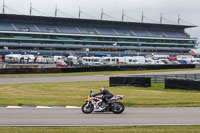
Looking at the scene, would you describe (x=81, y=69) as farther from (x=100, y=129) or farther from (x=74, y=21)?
(x=74, y=21)

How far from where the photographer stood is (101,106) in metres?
15.5

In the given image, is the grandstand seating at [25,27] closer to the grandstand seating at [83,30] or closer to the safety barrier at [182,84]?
the grandstand seating at [83,30]

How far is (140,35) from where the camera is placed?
12519 centimetres

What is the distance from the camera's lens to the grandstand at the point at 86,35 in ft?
338

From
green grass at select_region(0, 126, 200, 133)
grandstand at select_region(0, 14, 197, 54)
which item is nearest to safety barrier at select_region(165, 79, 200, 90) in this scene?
green grass at select_region(0, 126, 200, 133)

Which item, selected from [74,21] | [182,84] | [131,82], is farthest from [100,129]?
[74,21]

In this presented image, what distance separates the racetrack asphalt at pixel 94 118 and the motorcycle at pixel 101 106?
0.84ft

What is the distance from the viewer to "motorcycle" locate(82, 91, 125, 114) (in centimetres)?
1530

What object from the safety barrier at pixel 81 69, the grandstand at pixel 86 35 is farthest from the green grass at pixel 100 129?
the grandstand at pixel 86 35

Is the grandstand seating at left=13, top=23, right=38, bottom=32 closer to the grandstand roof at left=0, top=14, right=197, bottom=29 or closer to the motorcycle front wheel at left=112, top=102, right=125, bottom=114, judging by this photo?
the grandstand roof at left=0, top=14, right=197, bottom=29

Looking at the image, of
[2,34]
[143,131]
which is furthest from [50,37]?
[143,131]

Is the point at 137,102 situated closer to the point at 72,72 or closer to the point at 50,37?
the point at 72,72

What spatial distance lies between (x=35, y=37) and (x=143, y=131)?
316 feet

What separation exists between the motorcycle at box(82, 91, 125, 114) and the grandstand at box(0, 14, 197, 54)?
261ft
